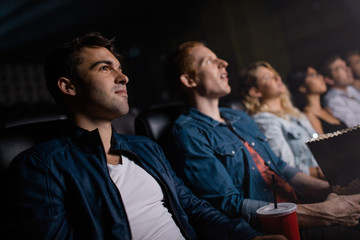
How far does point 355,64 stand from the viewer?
187 centimetres

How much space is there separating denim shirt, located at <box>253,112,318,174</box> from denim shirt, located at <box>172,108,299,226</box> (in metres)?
0.10

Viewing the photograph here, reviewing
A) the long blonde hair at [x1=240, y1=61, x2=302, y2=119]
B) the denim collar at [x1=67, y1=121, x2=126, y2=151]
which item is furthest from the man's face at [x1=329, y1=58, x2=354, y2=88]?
the denim collar at [x1=67, y1=121, x2=126, y2=151]

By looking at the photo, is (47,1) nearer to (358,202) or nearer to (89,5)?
(89,5)

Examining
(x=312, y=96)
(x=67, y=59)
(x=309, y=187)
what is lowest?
(x=309, y=187)

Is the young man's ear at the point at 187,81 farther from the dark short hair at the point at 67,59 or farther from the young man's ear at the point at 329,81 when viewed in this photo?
the young man's ear at the point at 329,81

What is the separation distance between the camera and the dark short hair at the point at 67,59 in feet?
3.34

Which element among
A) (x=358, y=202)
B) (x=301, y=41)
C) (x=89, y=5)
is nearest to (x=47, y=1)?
(x=89, y=5)

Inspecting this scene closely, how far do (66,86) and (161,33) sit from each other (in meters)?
3.43

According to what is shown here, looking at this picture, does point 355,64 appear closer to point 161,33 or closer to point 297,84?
point 297,84

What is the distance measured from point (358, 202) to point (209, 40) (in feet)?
7.48

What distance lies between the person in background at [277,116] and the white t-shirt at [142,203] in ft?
2.54

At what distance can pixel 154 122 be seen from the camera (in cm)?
135

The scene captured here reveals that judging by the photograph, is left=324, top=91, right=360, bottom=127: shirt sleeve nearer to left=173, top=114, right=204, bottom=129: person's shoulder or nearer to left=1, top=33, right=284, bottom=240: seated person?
left=173, top=114, right=204, bottom=129: person's shoulder

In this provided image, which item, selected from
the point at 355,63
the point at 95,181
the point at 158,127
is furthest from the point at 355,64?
the point at 95,181
